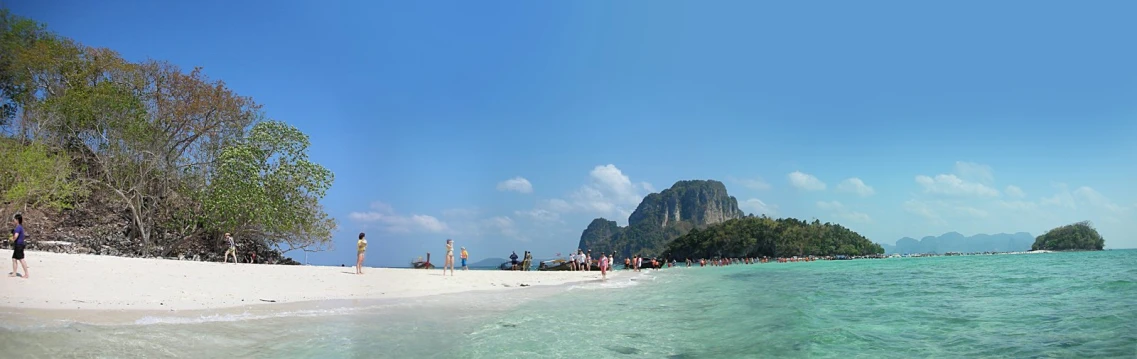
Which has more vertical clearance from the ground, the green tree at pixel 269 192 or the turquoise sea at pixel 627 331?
the green tree at pixel 269 192

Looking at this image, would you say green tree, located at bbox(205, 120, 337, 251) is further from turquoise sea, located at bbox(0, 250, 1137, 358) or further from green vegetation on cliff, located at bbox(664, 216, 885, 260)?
green vegetation on cliff, located at bbox(664, 216, 885, 260)

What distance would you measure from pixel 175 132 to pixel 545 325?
2983 centimetres

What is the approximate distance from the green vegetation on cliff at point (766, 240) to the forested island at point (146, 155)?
99.5 metres

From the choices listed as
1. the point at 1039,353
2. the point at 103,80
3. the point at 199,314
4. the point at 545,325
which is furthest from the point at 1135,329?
the point at 103,80

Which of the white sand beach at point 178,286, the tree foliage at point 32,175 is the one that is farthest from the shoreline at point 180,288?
the tree foliage at point 32,175

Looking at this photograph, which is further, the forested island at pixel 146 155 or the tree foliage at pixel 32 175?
the forested island at pixel 146 155

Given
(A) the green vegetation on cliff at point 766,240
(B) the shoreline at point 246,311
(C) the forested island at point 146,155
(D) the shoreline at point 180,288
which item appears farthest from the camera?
(A) the green vegetation on cliff at point 766,240

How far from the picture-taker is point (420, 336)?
9.99m

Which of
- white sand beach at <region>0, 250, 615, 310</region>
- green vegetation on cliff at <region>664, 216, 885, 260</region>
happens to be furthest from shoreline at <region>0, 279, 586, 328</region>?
green vegetation on cliff at <region>664, 216, 885, 260</region>

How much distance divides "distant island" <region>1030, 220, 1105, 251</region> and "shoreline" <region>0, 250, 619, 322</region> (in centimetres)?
18226

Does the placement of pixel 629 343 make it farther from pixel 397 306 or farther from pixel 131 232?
pixel 131 232

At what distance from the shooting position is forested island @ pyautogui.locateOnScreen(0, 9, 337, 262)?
28.3 metres

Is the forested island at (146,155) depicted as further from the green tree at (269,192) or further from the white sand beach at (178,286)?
the white sand beach at (178,286)

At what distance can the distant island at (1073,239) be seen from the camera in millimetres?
143125
